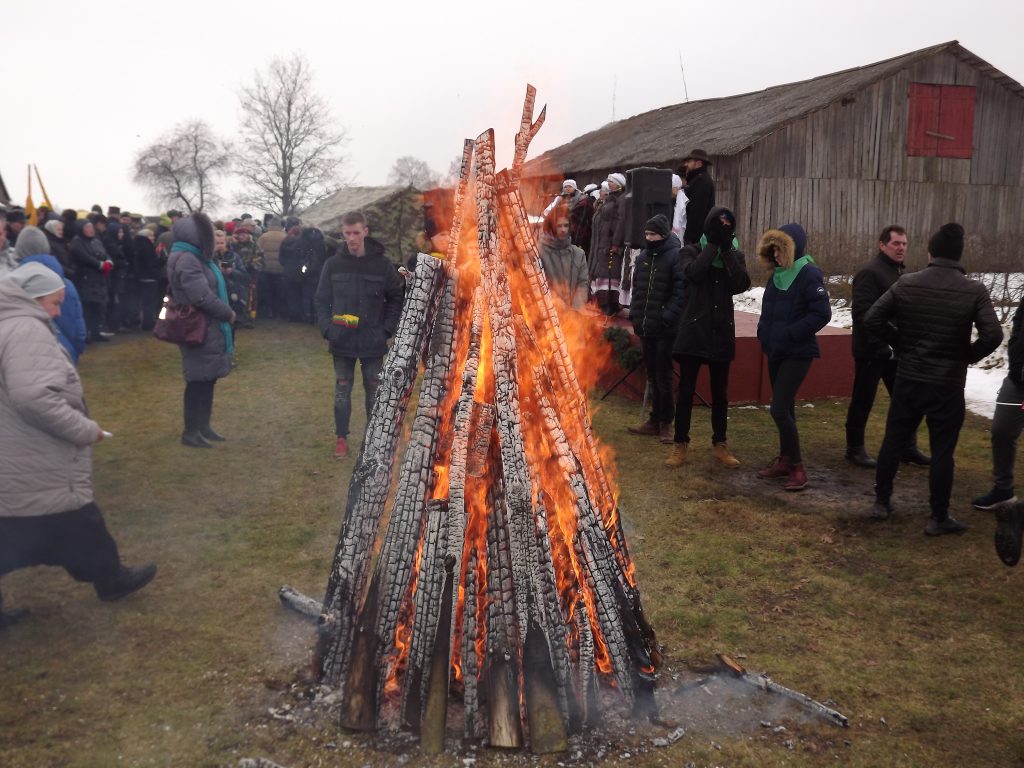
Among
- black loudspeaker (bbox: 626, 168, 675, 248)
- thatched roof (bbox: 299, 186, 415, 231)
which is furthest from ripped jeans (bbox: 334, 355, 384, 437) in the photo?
thatched roof (bbox: 299, 186, 415, 231)

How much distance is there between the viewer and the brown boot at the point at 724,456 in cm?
752

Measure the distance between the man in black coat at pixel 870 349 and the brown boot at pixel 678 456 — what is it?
5.44 ft

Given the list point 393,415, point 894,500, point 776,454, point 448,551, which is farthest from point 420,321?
point 776,454

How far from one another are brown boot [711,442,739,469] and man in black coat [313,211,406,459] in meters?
3.33

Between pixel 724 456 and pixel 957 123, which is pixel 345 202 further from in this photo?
pixel 957 123

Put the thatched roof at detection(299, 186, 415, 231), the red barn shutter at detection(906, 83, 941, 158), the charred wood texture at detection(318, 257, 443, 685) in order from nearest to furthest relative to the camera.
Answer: the charred wood texture at detection(318, 257, 443, 685) → the thatched roof at detection(299, 186, 415, 231) → the red barn shutter at detection(906, 83, 941, 158)

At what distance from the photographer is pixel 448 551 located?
3.39 meters

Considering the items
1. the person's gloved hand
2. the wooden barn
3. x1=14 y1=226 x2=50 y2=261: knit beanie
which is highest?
the wooden barn

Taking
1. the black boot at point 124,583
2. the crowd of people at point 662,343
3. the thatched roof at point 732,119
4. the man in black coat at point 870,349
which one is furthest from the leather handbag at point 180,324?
the thatched roof at point 732,119

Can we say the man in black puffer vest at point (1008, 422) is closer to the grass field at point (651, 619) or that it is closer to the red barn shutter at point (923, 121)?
the grass field at point (651, 619)

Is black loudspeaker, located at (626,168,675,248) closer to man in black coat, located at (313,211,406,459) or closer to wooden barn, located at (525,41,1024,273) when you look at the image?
man in black coat, located at (313,211,406,459)

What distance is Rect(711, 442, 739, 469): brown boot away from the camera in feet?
24.7

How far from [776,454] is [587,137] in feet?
88.4

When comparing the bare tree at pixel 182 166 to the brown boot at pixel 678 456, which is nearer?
the brown boot at pixel 678 456
